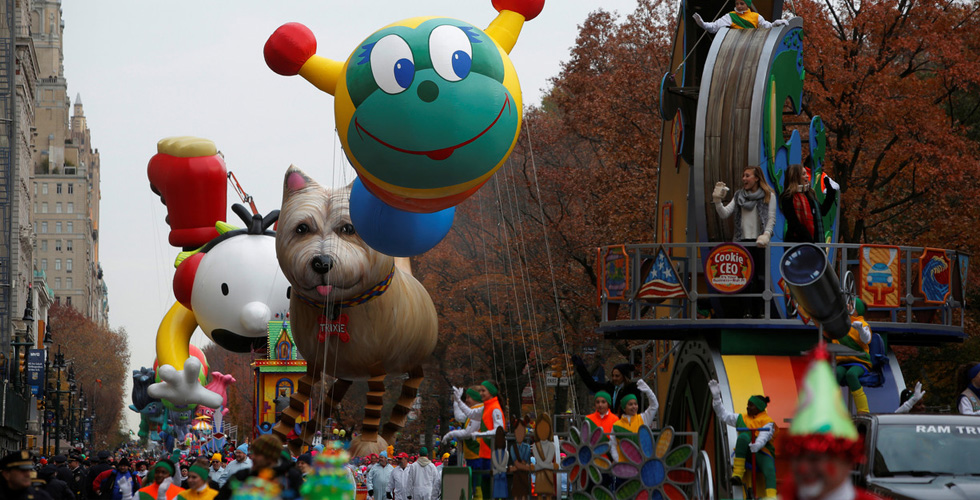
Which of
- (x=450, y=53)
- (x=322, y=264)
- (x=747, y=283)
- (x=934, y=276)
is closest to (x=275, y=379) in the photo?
(x=322, y=264)

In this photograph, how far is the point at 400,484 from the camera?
23.9 m

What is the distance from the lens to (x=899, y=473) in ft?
33.1

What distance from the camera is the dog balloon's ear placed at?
2097cm

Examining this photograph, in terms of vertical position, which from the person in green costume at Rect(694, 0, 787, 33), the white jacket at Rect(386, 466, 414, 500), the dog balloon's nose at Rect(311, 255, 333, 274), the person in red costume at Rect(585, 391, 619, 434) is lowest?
the white jacket at Rect(386, 466, 414, 500)

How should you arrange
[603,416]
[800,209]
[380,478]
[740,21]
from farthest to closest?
[380,478]
[740,21]
[800,209]
[603,416]

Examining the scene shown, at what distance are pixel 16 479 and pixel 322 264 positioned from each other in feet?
32.0

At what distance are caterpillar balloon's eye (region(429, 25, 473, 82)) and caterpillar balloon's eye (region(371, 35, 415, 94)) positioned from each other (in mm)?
265

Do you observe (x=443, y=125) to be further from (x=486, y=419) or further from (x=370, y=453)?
(x=370, y=453)

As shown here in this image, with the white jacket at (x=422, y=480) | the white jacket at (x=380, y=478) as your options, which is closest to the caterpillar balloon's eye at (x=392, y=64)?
the white jacket at (x=422, y=480)

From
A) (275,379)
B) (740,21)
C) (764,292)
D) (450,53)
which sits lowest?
(275,379)

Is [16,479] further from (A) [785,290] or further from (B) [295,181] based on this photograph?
(B) [295,181]

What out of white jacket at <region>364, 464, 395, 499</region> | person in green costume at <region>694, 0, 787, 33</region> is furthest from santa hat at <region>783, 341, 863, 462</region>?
white jacket at <region>364, 464, 395, 499</region>

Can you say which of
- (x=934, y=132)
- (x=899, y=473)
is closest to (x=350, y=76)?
(x=899, y=473)

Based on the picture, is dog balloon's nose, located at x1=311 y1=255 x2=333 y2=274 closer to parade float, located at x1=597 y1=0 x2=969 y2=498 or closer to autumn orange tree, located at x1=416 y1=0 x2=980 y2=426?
autumn orange tree, located at x1=416 y1=0 x2=980 y2=426
